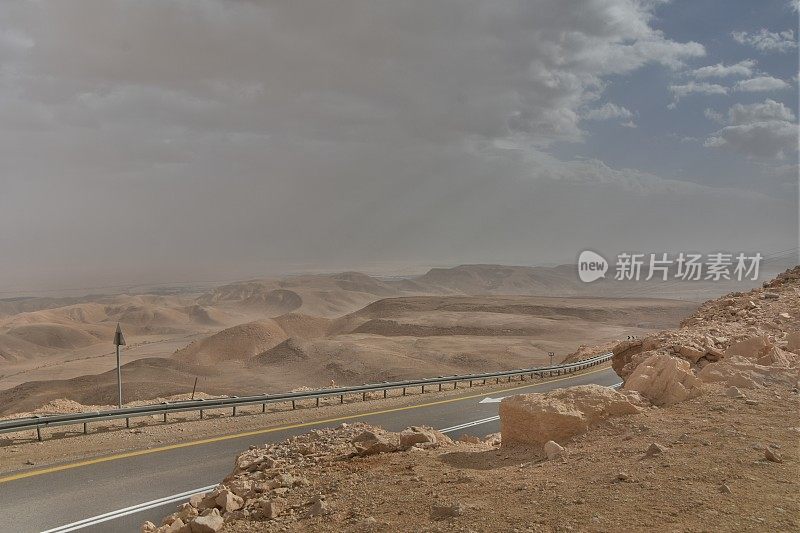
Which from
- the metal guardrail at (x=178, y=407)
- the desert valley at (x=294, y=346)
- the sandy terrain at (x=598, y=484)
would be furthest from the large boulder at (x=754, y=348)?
the desert valley at (x=294, y=346)

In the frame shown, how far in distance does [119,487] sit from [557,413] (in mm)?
8582

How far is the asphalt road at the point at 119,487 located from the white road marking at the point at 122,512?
0.03 m

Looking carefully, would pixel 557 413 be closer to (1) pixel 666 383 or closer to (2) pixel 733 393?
(1) pixel 666 383

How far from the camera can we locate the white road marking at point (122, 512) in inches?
344

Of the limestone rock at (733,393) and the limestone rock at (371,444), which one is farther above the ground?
the limestone rock at (733,393)

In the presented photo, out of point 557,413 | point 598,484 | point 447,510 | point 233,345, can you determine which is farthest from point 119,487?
point 233,345

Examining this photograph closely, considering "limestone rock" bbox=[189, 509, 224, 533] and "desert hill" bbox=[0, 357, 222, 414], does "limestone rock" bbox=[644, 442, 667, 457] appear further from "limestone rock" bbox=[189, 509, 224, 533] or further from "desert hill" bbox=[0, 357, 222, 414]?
"desert hill" bbox=[0, 357, 222, 414]

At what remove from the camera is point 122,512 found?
9445mm

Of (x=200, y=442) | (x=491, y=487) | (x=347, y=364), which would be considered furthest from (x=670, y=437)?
(x=347, y=364)

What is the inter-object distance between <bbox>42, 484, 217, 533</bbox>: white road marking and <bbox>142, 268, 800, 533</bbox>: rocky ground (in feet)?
6.33

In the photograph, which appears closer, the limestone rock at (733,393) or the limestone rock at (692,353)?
the limestone rock at (733,393)

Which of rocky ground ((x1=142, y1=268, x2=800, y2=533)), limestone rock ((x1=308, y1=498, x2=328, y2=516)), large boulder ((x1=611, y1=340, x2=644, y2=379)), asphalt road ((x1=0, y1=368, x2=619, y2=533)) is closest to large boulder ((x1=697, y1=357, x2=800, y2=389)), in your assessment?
rocky ground ((x1=142, y1=268, x2=800, y2=533))

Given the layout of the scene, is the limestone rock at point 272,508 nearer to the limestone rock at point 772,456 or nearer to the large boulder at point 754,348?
the limestone rock at point 772,456

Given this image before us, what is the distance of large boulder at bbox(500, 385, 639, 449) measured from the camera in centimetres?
798
